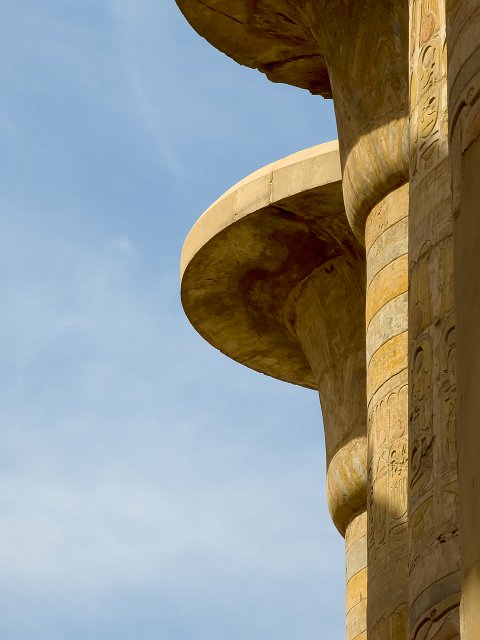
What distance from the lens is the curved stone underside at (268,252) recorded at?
531 inches

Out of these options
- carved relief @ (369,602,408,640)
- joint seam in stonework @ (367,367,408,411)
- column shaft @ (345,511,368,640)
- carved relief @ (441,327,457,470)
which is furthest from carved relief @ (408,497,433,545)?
column shaft @ (345,511,368,640)

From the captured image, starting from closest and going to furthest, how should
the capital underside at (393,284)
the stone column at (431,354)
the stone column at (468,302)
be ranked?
1. the stone column at (468,302)
2. the capital underside at (393,284)
3. the stone column at (431,354)

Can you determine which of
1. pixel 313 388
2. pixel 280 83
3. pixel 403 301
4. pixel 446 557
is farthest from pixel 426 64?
pixel 313 388

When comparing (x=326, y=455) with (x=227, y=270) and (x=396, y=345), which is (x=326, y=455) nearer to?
(x=227, y=270)

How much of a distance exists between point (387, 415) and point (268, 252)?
4.06 meters

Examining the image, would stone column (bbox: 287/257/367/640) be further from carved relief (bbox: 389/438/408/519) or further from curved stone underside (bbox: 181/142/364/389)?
carved relief (bbox: 389/438/408/519)

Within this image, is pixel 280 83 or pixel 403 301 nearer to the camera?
pixel 403 301

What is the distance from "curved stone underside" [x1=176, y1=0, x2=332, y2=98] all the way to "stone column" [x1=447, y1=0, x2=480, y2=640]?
25.6 feet

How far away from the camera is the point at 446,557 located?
6320mm

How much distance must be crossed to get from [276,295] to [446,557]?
839cm

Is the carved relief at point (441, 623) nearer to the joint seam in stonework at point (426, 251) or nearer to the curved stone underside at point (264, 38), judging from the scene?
the joint seam in stonework at point (426, 251)

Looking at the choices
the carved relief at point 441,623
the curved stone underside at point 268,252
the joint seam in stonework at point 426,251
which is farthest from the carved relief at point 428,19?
the curved stone underside at point 268,252

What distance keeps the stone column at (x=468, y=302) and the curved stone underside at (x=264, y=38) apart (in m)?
7.82

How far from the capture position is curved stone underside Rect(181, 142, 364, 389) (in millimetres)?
13492
